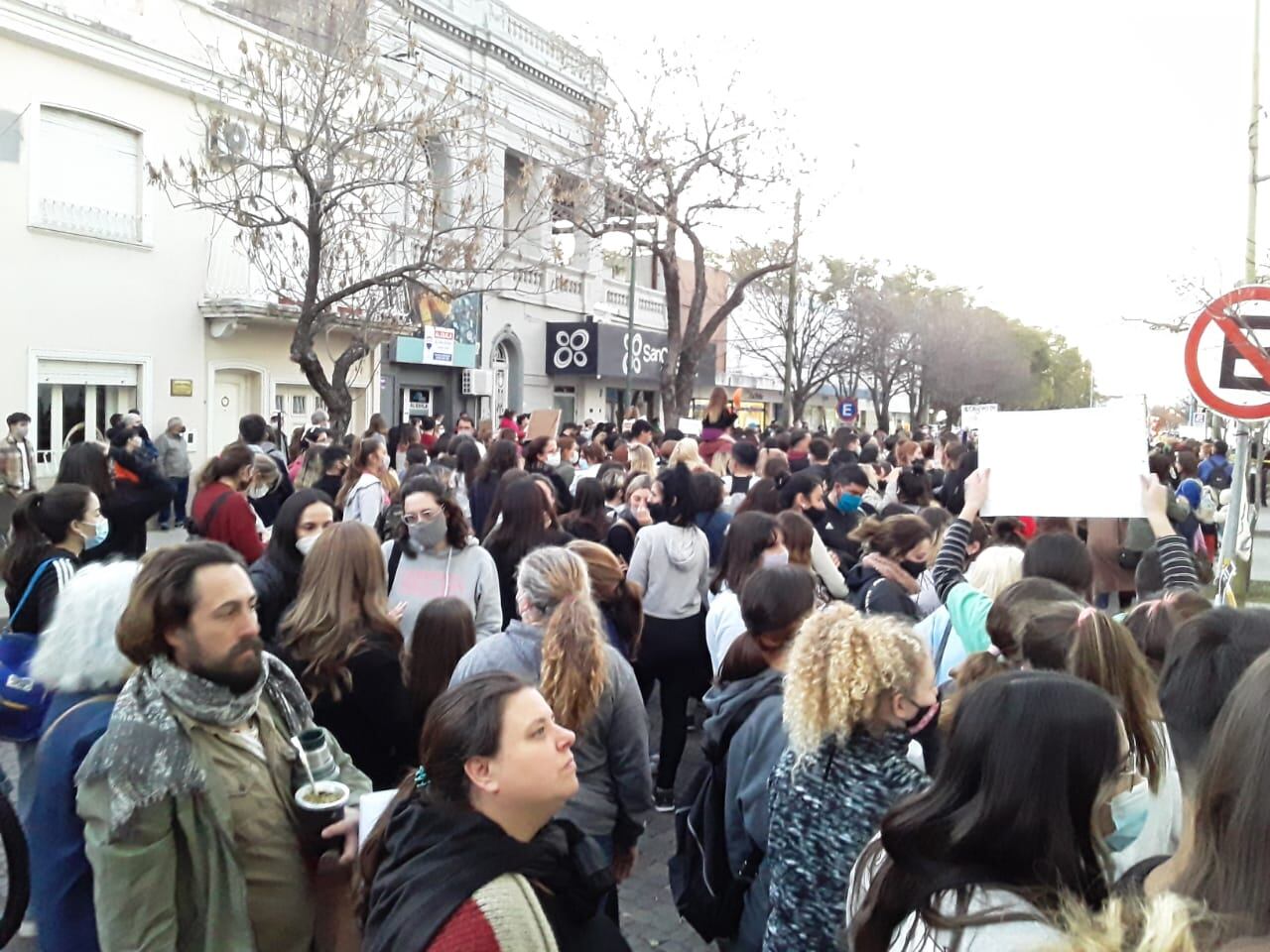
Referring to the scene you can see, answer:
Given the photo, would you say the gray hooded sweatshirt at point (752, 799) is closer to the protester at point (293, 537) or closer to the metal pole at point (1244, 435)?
the protester at point (293, 537)

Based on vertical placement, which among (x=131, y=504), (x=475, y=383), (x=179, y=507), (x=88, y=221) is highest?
(x=88, y=221)

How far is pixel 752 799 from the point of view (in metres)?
3.16

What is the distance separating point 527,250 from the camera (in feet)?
82.8

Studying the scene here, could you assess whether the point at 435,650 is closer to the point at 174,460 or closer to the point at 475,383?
the point at 174,460

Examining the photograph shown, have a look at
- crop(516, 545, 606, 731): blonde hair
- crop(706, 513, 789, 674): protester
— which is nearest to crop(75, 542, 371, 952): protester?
crop(516, 545, 606, 731): blonde hair

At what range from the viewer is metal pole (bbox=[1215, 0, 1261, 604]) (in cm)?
617

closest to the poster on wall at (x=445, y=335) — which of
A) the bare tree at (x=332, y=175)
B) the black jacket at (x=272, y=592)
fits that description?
the bare tree at (x=332, y=175)

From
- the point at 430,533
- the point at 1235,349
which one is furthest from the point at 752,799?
the point at 1235,349

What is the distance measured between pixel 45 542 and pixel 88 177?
13014mm

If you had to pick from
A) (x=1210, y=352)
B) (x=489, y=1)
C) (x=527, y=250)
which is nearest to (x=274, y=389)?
(x=527, y=250)

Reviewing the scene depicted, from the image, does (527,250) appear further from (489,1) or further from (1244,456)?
(1244,456)

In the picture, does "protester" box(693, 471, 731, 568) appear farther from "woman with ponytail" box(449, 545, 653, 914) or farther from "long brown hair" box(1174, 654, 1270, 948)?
"long brown hair" box(1174, 654, 1270, 948)

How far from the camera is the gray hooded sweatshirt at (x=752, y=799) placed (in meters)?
3.15

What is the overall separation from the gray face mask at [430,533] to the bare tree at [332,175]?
7797mm
